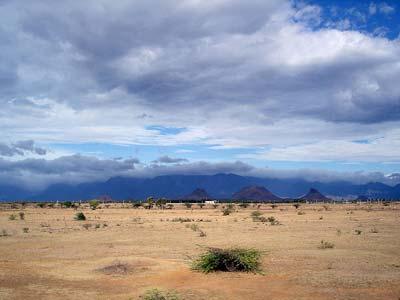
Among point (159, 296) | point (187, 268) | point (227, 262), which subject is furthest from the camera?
point (187, 268)

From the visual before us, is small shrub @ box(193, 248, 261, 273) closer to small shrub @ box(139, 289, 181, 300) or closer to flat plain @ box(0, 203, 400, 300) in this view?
flat plain @ box(0, 203, 400, 300)

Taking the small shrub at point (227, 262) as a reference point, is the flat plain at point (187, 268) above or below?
below

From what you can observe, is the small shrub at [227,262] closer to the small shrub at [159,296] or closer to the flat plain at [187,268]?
the flat plain at [187,268]

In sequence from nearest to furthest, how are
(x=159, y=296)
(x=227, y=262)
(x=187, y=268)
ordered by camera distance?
(x=159, y=296), (x=227, y=262), (x=187, y=268)

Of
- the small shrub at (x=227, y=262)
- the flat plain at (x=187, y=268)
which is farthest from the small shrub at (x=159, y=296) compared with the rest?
the small shrub at (x=227, y=262)

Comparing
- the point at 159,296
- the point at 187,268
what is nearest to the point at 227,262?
the point at 187,268

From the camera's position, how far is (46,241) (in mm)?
29469

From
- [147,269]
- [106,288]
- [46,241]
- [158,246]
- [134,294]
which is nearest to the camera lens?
[134,294]

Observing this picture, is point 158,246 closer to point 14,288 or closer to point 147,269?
point 147,269

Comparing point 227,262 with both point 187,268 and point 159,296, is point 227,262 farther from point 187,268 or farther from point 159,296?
point 159,296

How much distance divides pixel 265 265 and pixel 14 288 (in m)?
10.9

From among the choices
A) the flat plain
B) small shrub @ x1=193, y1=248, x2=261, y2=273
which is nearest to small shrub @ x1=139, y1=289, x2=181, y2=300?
the flat plain

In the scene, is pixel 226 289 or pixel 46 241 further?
pixel 46 241

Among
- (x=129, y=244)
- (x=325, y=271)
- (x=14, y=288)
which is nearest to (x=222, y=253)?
(x=325, y=271)
